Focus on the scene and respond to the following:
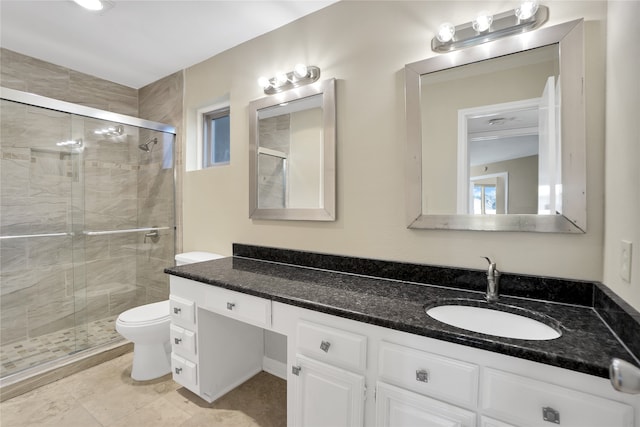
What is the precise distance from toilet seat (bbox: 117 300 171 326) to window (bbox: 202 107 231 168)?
48.4 inches

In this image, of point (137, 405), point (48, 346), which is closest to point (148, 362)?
point (137, 405)

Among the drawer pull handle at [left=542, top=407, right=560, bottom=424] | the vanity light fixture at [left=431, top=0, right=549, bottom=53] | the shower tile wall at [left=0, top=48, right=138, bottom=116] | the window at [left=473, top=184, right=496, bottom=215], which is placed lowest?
the drawer pull handle at [left=542, top=407, right=560, bottom=424]

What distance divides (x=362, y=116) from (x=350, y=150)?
0.19 m

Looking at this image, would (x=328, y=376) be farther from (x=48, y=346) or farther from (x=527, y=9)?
(x=48, y=346)

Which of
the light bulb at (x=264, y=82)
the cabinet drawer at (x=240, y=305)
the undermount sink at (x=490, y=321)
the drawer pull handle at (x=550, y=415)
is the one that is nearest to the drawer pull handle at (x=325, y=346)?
the cabinet drawer at (x=240, y=305)

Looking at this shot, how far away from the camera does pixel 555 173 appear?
1.22 meters

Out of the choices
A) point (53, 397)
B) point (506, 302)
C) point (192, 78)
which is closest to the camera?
point (506, 302)

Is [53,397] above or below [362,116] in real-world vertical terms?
below

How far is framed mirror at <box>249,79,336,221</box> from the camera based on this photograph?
1.77 metres

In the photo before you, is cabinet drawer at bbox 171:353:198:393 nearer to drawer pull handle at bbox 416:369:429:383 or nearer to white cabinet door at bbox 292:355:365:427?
white cabinet door at bbox 292:355:365:427

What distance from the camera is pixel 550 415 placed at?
807mm

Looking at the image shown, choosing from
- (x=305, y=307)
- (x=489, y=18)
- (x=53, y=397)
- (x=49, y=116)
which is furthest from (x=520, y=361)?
(x=49, y=116)

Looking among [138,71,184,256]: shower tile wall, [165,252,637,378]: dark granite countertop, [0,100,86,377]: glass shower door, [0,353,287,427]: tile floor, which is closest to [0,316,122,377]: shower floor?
[0,100,86,377]: glass shower door

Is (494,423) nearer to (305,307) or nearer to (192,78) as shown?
(305,307)
